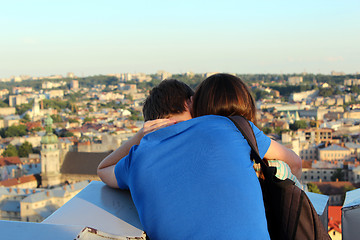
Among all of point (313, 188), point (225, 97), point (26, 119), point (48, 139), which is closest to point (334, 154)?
point (313, 188)

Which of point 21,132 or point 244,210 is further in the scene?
point 21,132

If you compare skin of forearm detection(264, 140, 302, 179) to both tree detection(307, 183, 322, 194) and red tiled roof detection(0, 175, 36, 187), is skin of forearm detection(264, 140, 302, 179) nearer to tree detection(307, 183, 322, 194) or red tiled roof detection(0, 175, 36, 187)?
tree detection(307, 183, 322, 194)

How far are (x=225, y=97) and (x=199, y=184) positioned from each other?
0.23 meters

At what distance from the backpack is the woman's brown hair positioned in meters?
0.07

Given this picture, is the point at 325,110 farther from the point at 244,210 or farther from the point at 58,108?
the point at 244,210

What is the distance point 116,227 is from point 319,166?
14.8 metres

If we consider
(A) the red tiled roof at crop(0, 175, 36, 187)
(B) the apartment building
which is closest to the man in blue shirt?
(A) the red tiled roof at crop(0, 175, 36, 187)

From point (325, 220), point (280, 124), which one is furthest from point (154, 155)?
point (280, 124)

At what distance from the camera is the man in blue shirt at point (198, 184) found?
90cm

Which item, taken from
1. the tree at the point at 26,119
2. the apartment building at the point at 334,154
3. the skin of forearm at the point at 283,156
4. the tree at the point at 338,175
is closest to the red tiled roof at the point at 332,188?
the tree at the point at 338,175

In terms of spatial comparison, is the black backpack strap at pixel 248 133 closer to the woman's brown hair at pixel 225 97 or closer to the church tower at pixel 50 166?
the woman's brown hair at pixel 225 97

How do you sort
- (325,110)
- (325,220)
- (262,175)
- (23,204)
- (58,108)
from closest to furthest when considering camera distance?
(262,175), (325,220), (23,204), (325,110), (58,108)

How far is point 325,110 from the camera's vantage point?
34.9m

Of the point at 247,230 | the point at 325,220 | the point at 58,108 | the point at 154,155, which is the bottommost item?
the point at 58,108
